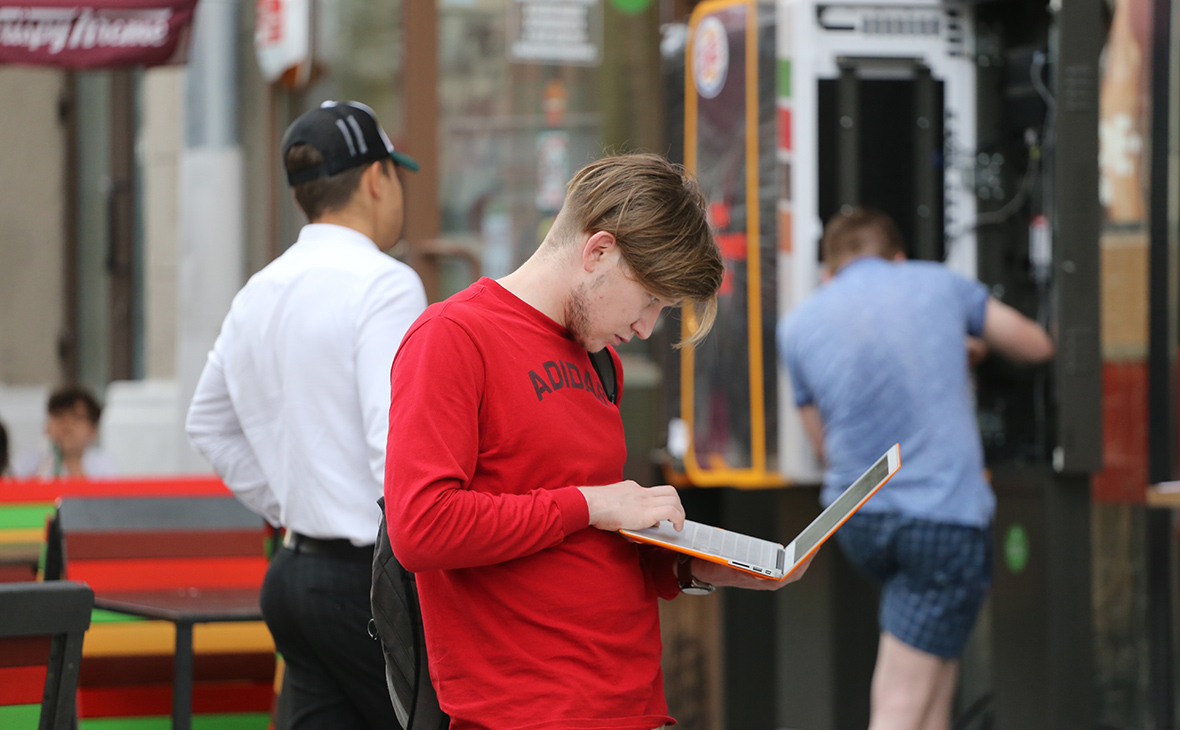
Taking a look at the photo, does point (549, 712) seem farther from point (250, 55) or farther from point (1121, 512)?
point (250, 55)

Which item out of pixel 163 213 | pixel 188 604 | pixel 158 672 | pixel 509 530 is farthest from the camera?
pixel 163 213

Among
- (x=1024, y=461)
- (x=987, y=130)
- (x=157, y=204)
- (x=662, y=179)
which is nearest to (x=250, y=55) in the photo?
(x=157, y=204)

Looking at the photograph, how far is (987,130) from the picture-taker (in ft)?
14.5

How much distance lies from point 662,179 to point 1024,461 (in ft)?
9.49

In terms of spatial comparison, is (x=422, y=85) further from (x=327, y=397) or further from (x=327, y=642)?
(x=327, y=642)

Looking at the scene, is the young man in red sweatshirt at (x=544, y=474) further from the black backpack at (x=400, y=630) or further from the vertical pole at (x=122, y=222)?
the vertical pole at (x=122, y=222)

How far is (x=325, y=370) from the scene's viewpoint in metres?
2.42

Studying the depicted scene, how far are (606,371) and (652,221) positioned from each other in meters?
0.31

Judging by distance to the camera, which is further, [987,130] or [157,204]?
[157,204]

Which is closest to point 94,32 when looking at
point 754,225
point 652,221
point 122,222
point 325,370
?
point 754,225

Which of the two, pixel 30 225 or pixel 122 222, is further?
pixel 30 225

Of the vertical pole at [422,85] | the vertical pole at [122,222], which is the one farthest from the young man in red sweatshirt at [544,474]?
the vertical pole at [122,222]

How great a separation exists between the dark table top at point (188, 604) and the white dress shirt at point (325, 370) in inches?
22.8

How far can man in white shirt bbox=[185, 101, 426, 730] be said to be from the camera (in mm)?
2383
